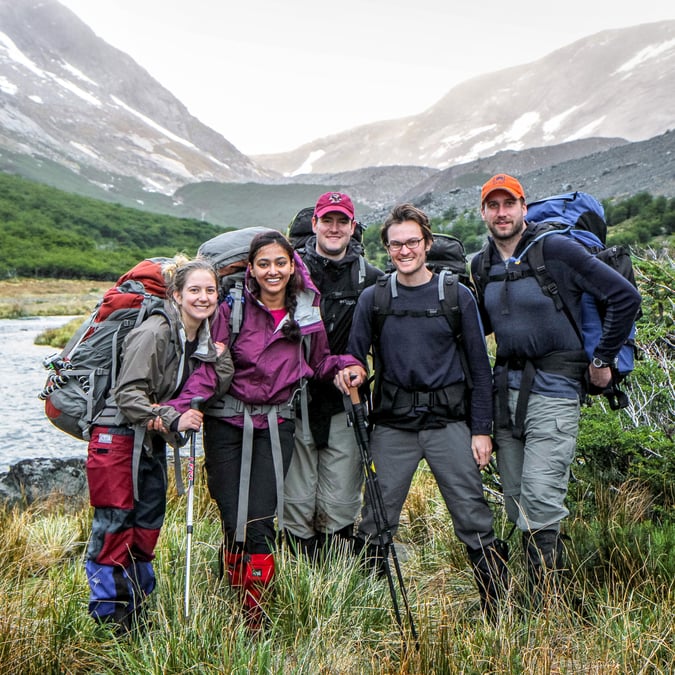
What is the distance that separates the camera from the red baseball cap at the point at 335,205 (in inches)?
146

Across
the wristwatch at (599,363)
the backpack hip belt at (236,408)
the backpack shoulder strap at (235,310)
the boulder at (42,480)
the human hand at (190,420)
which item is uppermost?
the backpack shoulder strap at (235,310)

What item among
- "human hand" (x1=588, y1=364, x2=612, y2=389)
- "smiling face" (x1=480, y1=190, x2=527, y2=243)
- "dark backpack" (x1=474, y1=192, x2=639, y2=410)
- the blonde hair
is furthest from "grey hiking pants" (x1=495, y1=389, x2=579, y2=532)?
the blonde hair

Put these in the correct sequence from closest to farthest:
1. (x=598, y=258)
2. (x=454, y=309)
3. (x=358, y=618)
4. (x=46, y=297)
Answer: (x=358, y=618) < (x=598, y=258) < (x=454, y=309) < (x=46, y=297)

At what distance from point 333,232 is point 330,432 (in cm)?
121

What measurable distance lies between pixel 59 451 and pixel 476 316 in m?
4.88

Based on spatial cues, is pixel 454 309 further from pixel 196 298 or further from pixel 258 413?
pixel 196 298

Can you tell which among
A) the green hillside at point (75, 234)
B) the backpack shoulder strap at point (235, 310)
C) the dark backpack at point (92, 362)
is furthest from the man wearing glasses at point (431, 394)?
the green hillside at point (75, 234)

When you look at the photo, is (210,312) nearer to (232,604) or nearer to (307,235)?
(307,235)

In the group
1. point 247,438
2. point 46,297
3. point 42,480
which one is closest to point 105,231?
point 46,297

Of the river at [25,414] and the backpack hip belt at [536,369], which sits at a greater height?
the backpack hip belt at [536,369]

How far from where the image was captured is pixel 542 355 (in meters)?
3.19

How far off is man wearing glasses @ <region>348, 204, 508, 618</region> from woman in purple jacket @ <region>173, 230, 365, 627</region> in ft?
0.83

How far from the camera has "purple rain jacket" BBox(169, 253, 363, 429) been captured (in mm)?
3256

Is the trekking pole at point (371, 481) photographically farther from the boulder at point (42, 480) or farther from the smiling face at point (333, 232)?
the boulder at point (42, 480)
